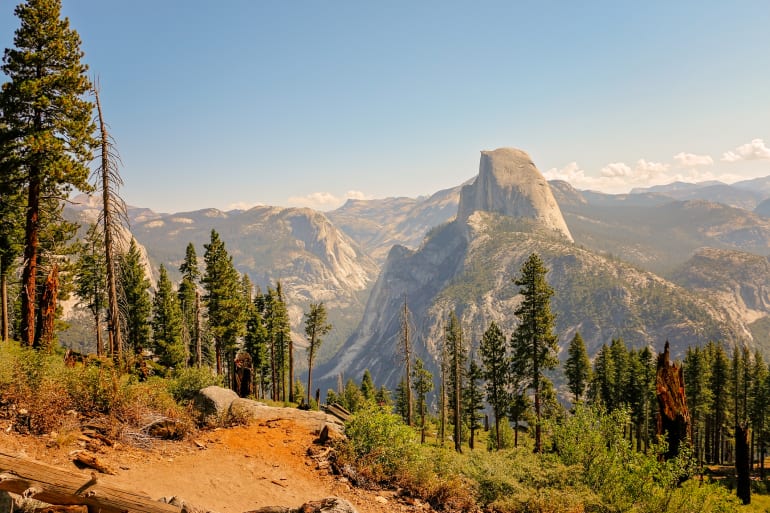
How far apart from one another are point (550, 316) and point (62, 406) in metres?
30.6

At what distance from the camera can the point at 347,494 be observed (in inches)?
508

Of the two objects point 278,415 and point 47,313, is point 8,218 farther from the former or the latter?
point 278,415

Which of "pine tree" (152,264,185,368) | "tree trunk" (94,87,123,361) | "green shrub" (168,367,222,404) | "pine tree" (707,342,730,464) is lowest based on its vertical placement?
"pine tree" (707,342,730,464)

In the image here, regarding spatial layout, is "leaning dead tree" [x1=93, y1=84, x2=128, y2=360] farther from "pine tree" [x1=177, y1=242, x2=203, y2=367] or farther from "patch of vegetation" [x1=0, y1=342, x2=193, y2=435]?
"pine tree" [x1=177, y1=242, x2=203, y2=367]

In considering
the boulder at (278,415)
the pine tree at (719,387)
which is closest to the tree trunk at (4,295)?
the boulder at (278,415)

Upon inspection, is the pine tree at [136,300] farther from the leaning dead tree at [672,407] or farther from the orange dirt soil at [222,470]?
the leaning dead tree at [672,407]

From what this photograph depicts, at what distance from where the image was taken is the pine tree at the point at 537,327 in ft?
109

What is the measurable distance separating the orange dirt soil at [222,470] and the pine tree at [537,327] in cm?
2268

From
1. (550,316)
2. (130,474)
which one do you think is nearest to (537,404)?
(550,316)

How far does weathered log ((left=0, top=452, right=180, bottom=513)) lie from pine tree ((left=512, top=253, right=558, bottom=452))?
29.6 metres

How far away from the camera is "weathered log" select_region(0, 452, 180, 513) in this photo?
6547 millimetres

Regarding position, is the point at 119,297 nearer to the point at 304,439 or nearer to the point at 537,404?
the point at 304,439

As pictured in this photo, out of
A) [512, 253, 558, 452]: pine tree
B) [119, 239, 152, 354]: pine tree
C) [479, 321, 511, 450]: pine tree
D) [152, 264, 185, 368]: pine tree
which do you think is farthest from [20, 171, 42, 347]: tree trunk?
[479, 321, 511, 450]: pine tree

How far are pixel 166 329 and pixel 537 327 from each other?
3902 cm
